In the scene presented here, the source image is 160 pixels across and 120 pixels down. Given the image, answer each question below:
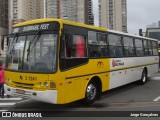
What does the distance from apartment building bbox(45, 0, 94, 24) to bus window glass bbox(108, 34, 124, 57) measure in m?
25.5

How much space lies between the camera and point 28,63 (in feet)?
26.9

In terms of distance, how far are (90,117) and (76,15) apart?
42.7 m

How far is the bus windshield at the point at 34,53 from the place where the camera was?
787 cm

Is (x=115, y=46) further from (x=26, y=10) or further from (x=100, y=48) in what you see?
(x=26, y=10)

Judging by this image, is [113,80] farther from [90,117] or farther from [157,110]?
[90,117]

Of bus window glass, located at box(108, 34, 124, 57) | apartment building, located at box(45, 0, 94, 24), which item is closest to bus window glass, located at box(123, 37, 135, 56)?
bus window glass, located at box(108, 34, 124, 57)

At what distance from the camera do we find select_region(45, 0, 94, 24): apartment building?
4004cm

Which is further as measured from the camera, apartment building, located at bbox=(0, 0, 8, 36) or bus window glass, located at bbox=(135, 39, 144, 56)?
apartment building, located at bbox=(0, 0, 8, 36)

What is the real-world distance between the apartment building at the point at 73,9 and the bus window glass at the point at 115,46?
2551 centimetres

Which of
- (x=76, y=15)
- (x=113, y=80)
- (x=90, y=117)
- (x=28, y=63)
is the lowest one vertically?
(x=90, y=117)

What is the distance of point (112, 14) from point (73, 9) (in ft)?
56.0

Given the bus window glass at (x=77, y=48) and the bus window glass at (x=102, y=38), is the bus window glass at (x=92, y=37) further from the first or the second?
the bus window glass at (x=77, y=48)

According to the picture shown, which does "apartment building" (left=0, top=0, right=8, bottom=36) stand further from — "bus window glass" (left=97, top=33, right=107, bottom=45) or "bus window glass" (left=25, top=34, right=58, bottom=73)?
"bus window glass" (left=25, top=34, right=58, bottom=73)

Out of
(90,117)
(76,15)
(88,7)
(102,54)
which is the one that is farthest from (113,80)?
(88,7)
